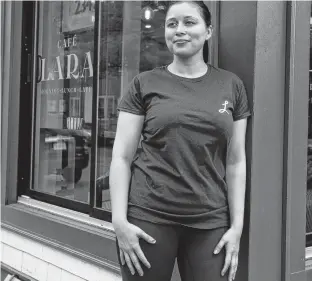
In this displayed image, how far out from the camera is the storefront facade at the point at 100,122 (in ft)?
7.04

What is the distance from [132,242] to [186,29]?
85cm

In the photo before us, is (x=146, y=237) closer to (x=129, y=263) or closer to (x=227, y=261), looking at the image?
(x=129, y=263)

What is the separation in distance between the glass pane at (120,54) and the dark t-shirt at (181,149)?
1405 mm

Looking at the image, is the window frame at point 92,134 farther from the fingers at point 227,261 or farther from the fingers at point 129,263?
the fingers at point 129,263

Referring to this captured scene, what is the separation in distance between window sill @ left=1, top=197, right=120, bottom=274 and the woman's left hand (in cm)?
106

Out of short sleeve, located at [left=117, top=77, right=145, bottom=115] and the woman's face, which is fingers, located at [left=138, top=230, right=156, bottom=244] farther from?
the woman's face

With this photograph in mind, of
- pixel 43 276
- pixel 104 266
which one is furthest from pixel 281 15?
pixel 43 276

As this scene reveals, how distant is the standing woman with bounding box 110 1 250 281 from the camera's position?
1711 millimetres

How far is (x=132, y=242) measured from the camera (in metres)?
1.71

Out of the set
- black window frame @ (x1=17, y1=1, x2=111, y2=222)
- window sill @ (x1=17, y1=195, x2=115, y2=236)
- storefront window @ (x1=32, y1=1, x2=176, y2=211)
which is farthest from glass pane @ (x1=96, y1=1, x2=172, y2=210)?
black window frame @ (x1=17, y1=1, x2=111, y2=222)

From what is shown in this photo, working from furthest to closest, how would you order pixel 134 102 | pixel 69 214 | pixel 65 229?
pixel 69 214
pixel 65 229
pixel 134 102

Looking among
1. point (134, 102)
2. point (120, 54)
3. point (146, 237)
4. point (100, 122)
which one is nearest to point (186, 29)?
point (134, 102)

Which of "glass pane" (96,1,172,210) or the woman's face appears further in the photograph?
A: "glass pane" (96,1,172,210)

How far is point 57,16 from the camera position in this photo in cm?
420
